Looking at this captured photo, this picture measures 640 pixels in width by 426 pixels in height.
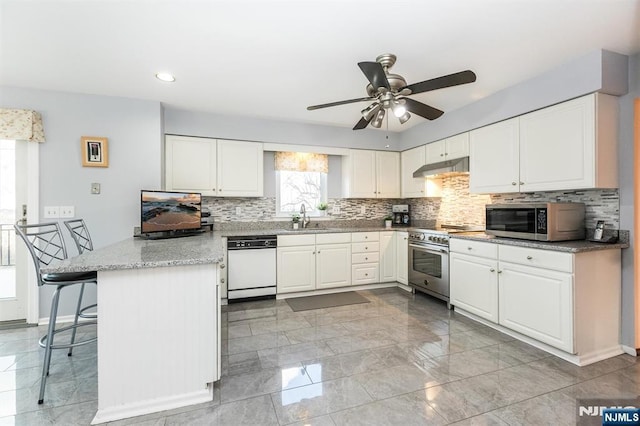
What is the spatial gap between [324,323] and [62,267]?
87.0 inches

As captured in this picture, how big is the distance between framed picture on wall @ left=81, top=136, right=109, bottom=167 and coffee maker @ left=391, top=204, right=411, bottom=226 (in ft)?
12.9

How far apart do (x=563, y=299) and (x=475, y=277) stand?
82cm

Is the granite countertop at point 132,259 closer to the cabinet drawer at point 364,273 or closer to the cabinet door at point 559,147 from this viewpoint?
the cabinet drawer at point 364,273

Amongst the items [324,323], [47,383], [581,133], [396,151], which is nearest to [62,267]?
[47,383]

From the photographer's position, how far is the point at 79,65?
8.20 feet

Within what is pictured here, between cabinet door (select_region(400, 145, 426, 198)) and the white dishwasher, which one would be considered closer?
the white dishwasher

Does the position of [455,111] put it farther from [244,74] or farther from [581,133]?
[244,74]

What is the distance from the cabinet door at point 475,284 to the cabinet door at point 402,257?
0.84 m

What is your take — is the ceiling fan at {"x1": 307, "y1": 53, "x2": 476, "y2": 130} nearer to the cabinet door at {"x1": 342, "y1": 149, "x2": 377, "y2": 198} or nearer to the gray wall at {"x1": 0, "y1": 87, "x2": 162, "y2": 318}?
the cabinet door at {"x1": 342, "y1": 149, "x2": 377, "y2": 198}

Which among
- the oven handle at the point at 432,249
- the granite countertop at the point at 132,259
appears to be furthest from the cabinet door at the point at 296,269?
the granite countertop at the point at 132,259

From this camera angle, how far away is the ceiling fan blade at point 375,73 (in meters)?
1.80

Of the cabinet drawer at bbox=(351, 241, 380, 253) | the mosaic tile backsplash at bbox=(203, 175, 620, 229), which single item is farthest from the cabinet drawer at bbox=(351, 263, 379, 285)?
the mosaic tile backsplash at bbox=(203, 175, 620, 229)

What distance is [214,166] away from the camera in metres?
3.80

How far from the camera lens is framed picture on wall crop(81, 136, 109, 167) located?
3.09 meters
